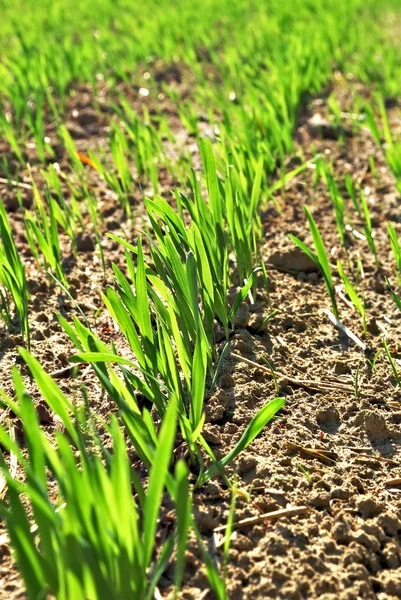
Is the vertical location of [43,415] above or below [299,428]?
above

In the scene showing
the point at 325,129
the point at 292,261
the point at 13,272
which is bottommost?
the point at 325,129

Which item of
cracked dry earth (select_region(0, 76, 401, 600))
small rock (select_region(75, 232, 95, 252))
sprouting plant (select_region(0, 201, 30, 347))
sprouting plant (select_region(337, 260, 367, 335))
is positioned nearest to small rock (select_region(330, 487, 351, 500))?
cracked dry earth (select_region(0, 76, 401, 600))

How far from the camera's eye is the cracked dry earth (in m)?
1.22

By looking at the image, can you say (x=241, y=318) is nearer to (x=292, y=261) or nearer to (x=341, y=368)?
(x=341, y=368)

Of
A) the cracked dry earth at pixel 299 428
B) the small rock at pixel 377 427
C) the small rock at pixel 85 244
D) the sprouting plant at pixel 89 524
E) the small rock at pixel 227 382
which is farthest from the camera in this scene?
the small rock at pixel 85 244

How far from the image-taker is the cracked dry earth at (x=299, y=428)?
1219mm

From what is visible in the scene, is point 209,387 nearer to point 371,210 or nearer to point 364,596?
point 364,596

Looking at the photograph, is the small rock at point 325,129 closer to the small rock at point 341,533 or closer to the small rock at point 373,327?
the small rock at point 373,327

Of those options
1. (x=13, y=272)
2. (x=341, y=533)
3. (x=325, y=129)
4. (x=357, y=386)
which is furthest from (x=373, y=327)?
(x=325, y=129)

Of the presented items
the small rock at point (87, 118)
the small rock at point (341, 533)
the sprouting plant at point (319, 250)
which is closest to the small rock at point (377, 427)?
the small rock at point (341, 533)

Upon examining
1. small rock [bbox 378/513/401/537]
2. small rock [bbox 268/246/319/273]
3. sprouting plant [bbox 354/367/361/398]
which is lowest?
small rock [bbox 268/246/319/273]

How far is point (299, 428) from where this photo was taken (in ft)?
5.16

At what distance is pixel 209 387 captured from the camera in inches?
66.7

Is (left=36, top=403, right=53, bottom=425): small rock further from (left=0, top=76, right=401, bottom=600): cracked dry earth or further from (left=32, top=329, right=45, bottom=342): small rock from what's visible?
(left=32, top=329, right=45, bottom=342): small rock
